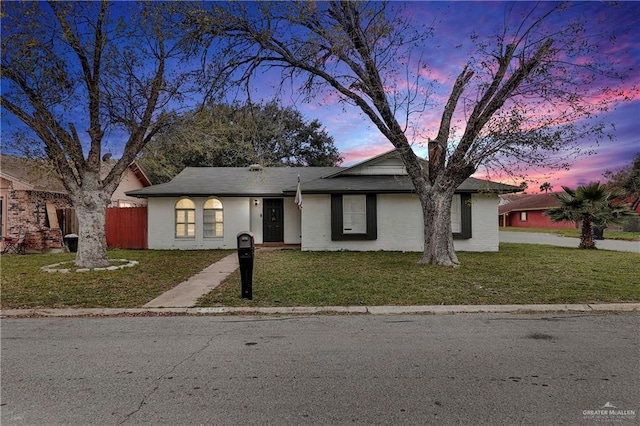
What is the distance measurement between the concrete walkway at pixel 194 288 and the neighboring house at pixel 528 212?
3596 cm

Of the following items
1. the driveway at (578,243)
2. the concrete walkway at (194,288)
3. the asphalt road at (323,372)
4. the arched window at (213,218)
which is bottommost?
the asphalt road at (323,372)

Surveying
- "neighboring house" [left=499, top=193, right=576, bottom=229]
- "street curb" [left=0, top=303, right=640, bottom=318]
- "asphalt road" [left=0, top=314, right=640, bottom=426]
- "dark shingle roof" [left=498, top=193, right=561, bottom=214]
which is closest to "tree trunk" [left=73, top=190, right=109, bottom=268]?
"street curb" [left=0, top=303, right=640, bottom=318]

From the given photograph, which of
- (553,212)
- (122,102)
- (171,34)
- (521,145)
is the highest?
(171,34)

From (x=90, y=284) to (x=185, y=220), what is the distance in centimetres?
876

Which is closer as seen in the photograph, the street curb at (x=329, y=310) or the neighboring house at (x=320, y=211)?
the street curb at (x=329, y=310)

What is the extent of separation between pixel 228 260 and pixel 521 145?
9.34 m

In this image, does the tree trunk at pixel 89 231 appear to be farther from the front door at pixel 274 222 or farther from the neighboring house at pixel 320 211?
the front door at pixel 274 222

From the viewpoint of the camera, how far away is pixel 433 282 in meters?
8.41

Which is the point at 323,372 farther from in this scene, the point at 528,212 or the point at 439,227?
the point at 528,212

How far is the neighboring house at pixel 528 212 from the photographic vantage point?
39656 millimetres

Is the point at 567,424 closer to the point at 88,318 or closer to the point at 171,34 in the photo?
the point at 88,318

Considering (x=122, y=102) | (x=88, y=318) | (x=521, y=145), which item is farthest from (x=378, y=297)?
(x=122, y=102)

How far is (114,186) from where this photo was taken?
36.8ft

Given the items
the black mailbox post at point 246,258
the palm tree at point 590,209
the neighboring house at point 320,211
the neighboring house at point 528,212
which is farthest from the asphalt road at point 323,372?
the neighboring house at point 528,212
